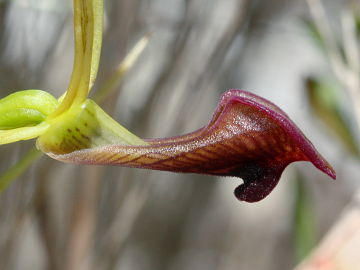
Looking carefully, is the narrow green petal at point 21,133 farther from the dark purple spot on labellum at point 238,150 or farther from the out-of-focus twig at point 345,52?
the out-of-focus twig at point 345,52

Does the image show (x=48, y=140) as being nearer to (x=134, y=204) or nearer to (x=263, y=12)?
(x=134, y=204)

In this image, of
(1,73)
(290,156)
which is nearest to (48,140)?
(290,156)

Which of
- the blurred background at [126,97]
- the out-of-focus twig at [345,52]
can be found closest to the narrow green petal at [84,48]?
the blurred background at [126,97]

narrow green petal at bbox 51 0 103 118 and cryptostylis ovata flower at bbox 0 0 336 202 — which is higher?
narrow green petal at bbox 51 0 103 118

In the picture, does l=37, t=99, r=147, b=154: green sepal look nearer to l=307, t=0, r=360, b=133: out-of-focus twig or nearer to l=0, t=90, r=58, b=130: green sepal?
l=0, t=90, r=58, b=130: green sepal

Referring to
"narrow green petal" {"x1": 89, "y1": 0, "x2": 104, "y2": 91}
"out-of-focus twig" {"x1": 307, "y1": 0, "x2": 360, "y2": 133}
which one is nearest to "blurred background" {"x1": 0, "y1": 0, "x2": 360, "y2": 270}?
"out-of-focus twig" {"x1": 307, "y1": 0, "x2": 360, "y2": 133}

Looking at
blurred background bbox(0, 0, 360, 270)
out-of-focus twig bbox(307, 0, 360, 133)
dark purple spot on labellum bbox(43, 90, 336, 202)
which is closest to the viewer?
dark purple spot on labellum bbox(43, 90, 336, 202)

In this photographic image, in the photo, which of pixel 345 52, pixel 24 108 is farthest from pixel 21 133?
pixel 345 52
